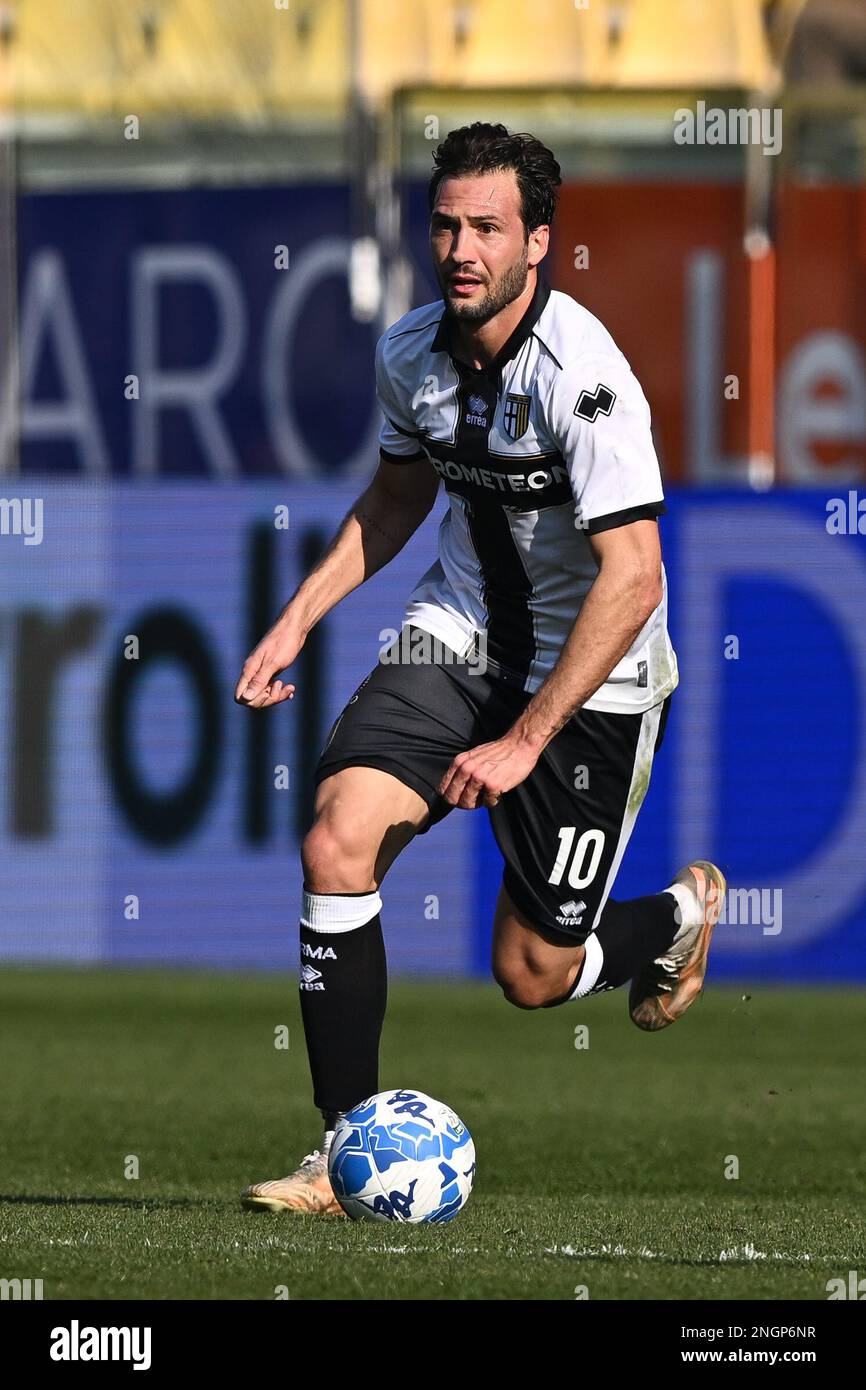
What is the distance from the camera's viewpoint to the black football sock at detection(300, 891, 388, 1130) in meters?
5.44

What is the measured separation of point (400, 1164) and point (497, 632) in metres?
1.31

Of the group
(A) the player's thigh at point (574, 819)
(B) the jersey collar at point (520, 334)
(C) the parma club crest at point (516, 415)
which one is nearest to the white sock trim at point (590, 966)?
(A) the player's thigh at point (574, 819)

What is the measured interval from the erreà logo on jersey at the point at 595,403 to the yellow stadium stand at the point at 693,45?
1358cm

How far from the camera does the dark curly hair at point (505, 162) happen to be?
5.18m

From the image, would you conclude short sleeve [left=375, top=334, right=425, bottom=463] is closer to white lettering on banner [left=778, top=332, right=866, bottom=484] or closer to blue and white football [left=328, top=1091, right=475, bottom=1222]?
blue and white football [left=328, top=1091, right=475, bottom=1222]

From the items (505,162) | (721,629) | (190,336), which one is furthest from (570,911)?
(190,336)

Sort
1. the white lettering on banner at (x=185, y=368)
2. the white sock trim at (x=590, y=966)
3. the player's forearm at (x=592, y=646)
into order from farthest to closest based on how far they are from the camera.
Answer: the white lettering on banner at (x=185, y=368)
the white sock trim at (x=590, y=966)
the player's forearm at (x=592, y=646)

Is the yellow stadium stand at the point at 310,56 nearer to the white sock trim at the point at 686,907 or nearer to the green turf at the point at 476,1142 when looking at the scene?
the green turf at the point at 476,1142

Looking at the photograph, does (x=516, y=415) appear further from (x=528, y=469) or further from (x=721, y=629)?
(x=721, y=629)

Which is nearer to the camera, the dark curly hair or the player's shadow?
the dark curly hair

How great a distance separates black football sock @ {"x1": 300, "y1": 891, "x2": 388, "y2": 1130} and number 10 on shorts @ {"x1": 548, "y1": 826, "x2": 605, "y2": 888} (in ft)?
1.80

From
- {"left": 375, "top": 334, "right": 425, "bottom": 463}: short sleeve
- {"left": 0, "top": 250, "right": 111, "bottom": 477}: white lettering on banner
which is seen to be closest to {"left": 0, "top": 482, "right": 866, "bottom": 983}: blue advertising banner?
{"left": 0, "top": 250, "right": 111, "bottom": 477}: white lettering on banner
